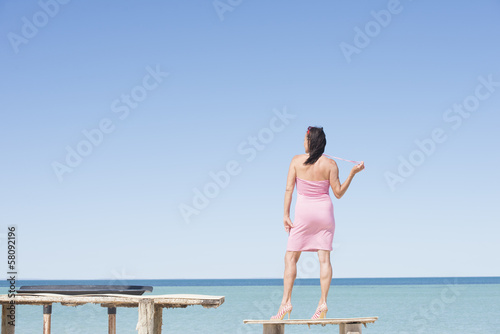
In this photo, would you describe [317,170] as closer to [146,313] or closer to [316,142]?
[316,142]

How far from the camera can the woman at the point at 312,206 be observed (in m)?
7.61

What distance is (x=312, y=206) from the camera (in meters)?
7.68

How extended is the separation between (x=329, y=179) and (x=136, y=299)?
277 cm

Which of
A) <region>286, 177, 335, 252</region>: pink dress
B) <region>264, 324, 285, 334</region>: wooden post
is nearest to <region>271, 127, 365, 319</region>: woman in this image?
<region>286, 177, 335, 252</region>: pink dress

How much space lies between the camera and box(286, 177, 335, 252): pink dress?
25.0 feet

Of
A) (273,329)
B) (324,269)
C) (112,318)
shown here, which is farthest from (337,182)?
(112,318)

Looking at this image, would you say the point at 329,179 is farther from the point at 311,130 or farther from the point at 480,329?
the point at 480,329

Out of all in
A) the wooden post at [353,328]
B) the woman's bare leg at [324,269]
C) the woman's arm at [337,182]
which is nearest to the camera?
the wooden post at [353,328]

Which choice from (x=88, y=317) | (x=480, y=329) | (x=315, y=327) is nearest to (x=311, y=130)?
(x=315, y=327)

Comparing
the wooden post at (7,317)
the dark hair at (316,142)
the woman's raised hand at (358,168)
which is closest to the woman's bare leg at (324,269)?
the woman's raised hand at (358,168)

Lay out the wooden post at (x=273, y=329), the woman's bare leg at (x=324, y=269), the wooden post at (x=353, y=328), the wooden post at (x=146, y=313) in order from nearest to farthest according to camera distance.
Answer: the wooden post at (x=146, y=313)
the wooden post at (x=353, y=328)
the wooden post at (x=273, y=329)
the woman's bare leg at (x=324, y=269)

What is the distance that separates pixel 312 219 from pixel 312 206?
6.7 inches

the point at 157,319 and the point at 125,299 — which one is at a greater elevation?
the point at 125,299

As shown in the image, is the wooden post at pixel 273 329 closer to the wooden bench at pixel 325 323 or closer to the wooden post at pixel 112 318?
the wooden bench at pixel 325 323
